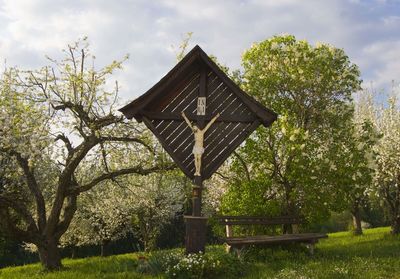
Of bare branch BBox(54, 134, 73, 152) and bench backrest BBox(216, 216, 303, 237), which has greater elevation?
bare branch BBox(54, 134, 73, 152)

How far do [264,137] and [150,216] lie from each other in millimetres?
13162

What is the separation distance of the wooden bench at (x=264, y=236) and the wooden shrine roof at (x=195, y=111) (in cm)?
280

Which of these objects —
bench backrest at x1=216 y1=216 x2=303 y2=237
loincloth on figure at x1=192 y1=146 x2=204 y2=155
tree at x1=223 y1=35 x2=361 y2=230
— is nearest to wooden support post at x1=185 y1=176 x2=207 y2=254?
loincloth on figure at x1=192 y1=146 x2=204 y2=155

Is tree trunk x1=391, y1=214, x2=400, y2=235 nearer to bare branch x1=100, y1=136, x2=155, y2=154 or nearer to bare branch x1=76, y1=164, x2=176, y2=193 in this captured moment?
bare branch x1=76, y1=164, x2=176, y2=193

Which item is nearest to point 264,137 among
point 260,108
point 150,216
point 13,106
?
point 260,108

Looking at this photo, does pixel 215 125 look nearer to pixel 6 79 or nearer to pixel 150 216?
pixel 6 79

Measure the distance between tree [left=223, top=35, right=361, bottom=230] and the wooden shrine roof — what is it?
12.8 feet

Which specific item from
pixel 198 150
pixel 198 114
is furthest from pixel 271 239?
pixel 198 114

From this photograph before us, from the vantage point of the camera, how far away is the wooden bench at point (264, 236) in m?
14.1

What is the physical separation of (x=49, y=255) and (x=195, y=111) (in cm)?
762

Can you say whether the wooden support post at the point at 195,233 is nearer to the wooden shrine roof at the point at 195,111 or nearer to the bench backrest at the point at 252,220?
the wooden shrine roof at the point at 195,111

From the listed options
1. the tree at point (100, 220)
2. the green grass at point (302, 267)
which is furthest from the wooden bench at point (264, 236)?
the tree at point (100, 220)

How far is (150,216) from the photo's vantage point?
28375 millimetres

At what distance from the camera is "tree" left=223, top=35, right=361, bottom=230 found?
1722 cm
